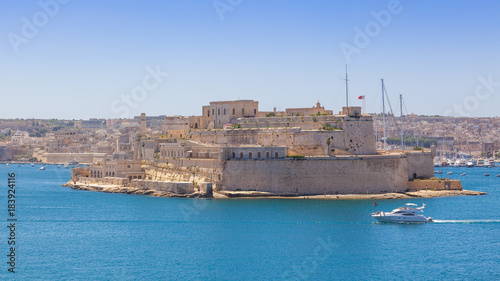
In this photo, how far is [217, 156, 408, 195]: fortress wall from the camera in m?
49.7

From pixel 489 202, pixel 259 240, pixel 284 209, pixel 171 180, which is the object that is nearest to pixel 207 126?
pixel 171 180

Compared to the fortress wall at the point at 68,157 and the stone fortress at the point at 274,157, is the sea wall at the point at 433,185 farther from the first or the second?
the fortress wall at the point at 68,157

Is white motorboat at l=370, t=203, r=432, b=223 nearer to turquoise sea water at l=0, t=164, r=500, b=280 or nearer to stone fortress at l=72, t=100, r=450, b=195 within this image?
turquoise sea water at l=0, t=164, r=500, b=280

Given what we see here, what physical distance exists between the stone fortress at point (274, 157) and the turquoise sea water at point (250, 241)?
2.62m

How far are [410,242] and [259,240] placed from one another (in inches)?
272

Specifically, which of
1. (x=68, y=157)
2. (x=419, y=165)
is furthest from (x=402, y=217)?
(x=68, y=157)

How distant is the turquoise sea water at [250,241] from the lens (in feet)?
94.0

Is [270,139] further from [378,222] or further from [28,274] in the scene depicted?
[28,274]

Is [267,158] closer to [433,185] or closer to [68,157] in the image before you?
[433,185]

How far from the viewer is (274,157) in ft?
165

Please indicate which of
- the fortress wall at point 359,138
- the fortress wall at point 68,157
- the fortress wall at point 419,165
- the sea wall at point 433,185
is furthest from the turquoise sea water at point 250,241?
the fortress wall at point 68,157

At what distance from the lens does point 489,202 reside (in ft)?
159

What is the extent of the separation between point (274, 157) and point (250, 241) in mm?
16495

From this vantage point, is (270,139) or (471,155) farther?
(471,155)
